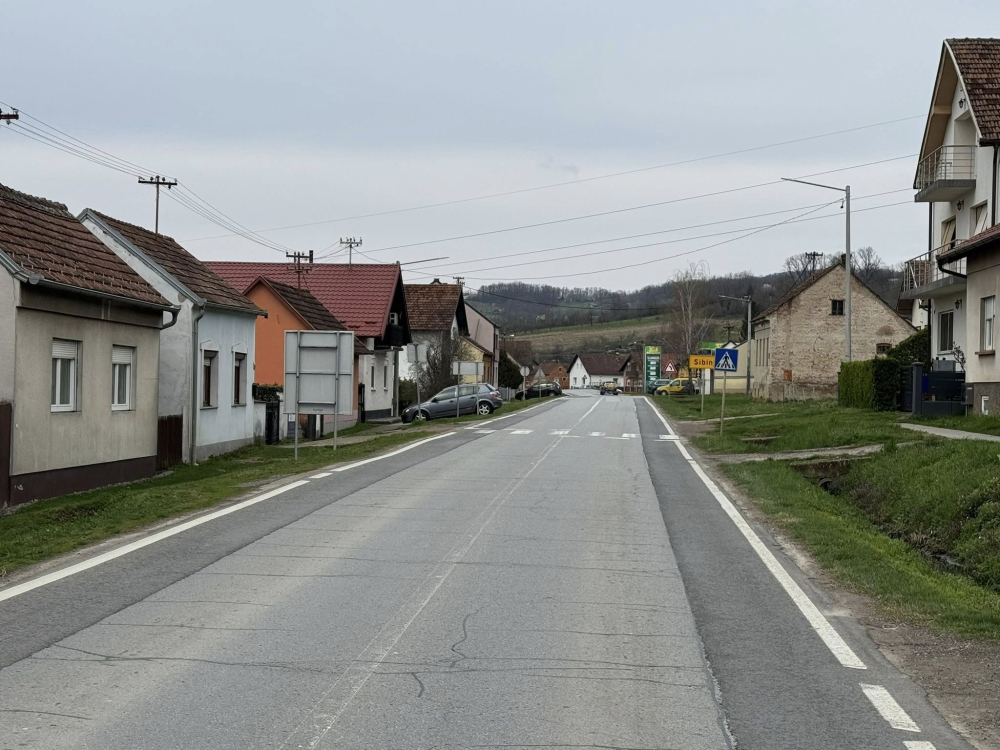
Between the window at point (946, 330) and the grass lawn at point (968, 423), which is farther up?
the window at point (946, 330)

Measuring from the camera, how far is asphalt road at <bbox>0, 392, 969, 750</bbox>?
17.2ft

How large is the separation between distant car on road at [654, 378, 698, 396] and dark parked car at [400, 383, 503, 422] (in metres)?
44.2

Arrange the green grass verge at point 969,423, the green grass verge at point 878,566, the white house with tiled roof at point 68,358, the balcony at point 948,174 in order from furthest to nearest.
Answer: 1. the balcony at point 948,174
2. the green grass verge at point 969,423
3. the white house with tiled roof at point 68,358
4. the green grass verge at point 878,566

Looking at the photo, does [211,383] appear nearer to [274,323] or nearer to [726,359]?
[274,323]

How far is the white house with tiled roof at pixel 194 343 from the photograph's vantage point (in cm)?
2389

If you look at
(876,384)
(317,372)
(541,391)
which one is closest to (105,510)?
(317,372)

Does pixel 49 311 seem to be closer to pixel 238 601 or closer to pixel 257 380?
pixel 238 601

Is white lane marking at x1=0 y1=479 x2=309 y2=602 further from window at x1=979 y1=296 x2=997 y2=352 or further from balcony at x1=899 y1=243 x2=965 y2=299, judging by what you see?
balcony at x1=899 y1=243 x2=965 y2=299

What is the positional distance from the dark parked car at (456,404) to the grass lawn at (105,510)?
83.1ft

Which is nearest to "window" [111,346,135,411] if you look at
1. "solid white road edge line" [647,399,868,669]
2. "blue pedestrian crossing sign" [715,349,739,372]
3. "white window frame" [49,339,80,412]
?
"white window frame" [49,339,80,412]

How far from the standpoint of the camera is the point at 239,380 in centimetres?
2817

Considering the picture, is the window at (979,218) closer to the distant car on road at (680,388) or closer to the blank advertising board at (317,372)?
the blank advertising board at (317,372)

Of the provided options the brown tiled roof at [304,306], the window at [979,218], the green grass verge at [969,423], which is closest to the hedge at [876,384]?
the window at [979,218]

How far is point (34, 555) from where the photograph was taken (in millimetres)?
9797
